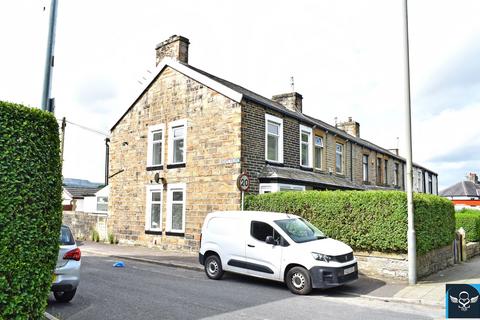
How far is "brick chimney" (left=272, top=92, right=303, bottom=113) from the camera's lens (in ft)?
73.2

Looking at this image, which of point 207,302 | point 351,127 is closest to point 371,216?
point 207,302

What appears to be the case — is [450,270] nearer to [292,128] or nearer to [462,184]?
[292,128]

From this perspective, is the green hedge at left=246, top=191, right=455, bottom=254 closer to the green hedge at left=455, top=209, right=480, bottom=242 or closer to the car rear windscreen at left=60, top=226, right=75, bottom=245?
the green hedge at left=455, top=209, right=480, bottom=242

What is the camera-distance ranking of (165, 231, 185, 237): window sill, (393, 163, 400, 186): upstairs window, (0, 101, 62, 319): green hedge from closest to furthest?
(0, 101, 62, 319): green hedge < (165, 231, 185, 237): window sill < (393, 163, 400, 186): upstairs window

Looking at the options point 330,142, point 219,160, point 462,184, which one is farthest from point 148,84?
point 462,184

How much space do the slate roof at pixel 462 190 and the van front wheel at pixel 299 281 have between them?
4669 centimetres

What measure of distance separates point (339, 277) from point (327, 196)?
3832 millimetres

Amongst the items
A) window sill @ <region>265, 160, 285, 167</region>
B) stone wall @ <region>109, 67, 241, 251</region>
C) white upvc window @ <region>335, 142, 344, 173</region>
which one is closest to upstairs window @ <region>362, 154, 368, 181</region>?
white upvc window @ <region>335, 142, 344, 173</region>

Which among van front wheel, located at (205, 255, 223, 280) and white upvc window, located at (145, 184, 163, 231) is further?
white upvc window, located at (145, 184, 163, 231)

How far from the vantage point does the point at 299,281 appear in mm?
9344

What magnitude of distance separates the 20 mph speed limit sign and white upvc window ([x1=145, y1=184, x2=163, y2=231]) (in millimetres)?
5469

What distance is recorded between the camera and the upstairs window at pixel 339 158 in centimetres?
2236

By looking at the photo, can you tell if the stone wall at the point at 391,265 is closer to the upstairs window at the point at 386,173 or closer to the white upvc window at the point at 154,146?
the white upvc window at the point at 154,146

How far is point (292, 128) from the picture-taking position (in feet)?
60.1
